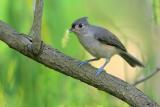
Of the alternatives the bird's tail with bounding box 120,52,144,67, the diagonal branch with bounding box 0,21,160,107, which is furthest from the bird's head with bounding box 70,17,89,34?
the diagonal branch with bounding box 0,21,160,107

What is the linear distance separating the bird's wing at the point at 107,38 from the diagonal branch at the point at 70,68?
15.7 inches

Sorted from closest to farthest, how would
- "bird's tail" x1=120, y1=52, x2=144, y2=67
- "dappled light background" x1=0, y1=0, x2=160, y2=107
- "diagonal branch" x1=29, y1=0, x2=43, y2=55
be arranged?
"diagonal branch" x1=29, y1=0, x2=43, y2=55, "dappled light background" x1=0, y1=0, x2=160, y2=107, "bird's tail" x1=120, y1=52, x2=144, y2=67

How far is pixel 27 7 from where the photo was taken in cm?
216

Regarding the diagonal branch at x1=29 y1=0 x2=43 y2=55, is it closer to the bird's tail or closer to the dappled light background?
the dappled light background

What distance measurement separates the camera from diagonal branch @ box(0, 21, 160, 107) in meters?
1.92

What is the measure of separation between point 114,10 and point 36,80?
0.94 metres

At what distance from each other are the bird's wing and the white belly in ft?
0.06

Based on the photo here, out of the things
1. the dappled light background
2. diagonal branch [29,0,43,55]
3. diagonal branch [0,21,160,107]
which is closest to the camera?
diagonal branch [29,0,43,55]

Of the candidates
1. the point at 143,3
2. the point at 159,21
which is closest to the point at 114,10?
the point at 143,3

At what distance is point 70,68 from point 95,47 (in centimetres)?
45

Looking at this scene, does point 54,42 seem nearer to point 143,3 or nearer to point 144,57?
point 144,57

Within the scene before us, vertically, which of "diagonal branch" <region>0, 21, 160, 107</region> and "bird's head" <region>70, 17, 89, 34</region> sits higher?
"bird's head" <region>70, 17, 89, 34</region>

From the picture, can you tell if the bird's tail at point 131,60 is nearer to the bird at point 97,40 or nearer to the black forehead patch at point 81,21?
the bird at point 97,40

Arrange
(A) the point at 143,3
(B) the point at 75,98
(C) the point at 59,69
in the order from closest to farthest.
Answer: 1. (C) the point at 59,69
2. (B) the point at 75,98
3. (A) the point at 143,3
